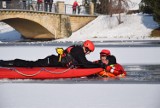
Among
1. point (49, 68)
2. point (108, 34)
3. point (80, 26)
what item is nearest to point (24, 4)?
point (80, 26)

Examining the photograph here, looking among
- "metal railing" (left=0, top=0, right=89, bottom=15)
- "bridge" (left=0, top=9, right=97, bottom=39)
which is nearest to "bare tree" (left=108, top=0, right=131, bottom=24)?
"bridge" (left=0, top=9, right=97, bottom=39)

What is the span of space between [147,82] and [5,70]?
3.27 meters

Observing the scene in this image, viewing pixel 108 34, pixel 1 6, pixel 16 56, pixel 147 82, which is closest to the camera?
pixel 147 82

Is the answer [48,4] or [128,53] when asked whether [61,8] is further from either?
[128,53]

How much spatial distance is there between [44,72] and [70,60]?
0.71 m

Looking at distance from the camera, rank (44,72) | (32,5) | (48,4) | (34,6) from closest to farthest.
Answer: (44,72)
(32,5)
(48,4)
(34,6)

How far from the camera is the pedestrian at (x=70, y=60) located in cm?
891

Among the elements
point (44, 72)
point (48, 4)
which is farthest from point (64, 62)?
point (48, 4)

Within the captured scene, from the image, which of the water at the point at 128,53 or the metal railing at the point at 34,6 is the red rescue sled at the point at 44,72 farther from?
the metal railing at the point at 34,6

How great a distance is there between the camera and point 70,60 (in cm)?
912

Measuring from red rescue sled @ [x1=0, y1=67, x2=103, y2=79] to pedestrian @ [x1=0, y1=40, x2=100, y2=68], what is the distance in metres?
0.21
